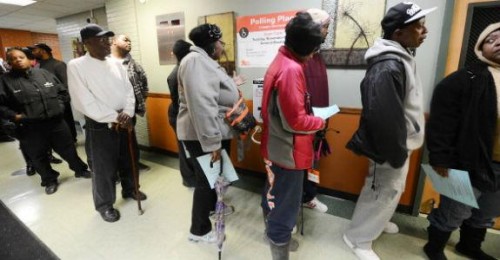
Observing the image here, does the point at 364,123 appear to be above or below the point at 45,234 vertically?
above

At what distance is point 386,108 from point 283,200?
2.35 ft

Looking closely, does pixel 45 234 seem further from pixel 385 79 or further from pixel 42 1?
pixel 42 1

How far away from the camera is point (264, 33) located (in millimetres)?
2436

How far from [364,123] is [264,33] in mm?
1422

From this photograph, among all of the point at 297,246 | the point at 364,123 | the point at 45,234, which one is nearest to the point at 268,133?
the point at 364,123

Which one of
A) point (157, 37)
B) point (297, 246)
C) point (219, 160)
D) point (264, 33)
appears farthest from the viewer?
point (157, 37)

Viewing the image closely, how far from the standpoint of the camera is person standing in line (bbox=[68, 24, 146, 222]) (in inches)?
74.2

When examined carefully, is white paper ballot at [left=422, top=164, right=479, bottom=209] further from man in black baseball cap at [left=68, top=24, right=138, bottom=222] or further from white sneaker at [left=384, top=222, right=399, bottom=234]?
man in black baseball cap at [left=68, top=24, right=138, bottom=222]

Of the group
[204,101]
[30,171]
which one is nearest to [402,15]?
[204,101]

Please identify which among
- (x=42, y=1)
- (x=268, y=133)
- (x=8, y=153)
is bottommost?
(x=8, y=153)

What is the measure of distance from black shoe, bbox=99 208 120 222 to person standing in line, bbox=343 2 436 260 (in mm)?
1996

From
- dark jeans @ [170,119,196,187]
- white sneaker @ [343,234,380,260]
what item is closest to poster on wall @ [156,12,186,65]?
dark jeans @ [170,119,196,187]

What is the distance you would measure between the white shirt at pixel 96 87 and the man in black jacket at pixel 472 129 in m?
2.19

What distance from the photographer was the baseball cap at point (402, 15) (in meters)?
1.27
